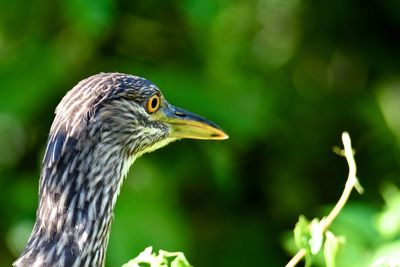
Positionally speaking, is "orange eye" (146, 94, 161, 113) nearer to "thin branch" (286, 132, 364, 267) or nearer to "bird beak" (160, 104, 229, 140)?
"bird beak" (160, 104, 229, 140)

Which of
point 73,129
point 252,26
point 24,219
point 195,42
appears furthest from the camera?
point 252,26

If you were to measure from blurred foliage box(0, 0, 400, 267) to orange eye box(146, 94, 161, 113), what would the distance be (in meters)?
1.52

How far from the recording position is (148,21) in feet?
22.9

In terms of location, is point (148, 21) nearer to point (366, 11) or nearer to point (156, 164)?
point (156, 164)

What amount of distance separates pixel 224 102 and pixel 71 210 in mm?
2739

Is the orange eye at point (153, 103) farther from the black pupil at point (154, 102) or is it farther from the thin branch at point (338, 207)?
the thin branch at point (338, 207)

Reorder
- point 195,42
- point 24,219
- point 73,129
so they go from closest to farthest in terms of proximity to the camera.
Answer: point 73,129 → point 24,219 → point 195,42

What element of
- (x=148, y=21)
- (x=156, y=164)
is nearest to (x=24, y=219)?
(x=156, y=164)

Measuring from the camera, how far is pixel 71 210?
406cm

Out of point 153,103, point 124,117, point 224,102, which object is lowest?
point 124,117

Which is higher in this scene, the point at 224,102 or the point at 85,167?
the point at 224,102

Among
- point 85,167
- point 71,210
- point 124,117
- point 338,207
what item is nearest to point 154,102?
point 124,117

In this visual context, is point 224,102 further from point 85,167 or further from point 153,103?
point 85,167

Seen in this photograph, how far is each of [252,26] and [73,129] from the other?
3.47 m
